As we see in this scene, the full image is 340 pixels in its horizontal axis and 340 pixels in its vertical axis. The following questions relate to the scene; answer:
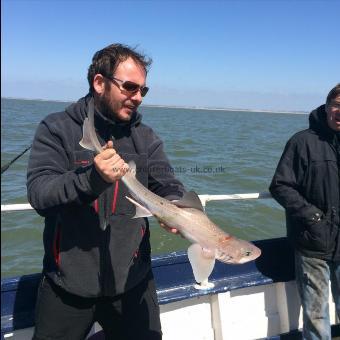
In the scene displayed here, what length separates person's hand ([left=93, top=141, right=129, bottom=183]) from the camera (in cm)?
235

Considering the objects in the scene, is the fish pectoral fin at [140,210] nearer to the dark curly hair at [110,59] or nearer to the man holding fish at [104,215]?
the man holding fish at [104,215]

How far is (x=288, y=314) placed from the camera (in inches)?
180

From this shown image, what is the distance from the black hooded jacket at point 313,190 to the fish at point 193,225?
1553 millimetres

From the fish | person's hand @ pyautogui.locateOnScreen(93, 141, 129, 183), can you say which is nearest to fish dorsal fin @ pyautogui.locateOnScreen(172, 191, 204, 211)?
the fish

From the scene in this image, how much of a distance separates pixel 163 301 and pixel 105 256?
1.40 m

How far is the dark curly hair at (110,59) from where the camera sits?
9.20ft

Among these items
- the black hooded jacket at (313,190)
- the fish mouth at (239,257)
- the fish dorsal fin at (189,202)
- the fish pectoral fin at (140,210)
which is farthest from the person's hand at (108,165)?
the black hooded jacket at (313,190)

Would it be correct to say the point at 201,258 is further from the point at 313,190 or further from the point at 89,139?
the point at 313,190

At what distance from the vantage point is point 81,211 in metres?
2.70

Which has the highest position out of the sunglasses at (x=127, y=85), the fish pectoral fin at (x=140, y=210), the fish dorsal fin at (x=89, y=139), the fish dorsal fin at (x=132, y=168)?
the sunglasses at (x=127, y=85)

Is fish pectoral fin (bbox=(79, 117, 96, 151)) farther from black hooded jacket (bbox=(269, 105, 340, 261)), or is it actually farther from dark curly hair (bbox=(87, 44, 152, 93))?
black hooded jacket (bbox=(269, 105, 340, 261))

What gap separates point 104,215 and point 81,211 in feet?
0.51

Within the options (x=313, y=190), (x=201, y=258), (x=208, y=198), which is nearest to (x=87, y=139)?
(x=201, y=258)

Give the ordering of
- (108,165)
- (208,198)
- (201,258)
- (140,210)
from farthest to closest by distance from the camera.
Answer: (208,198), (140,210), (201,258), (108,165)
